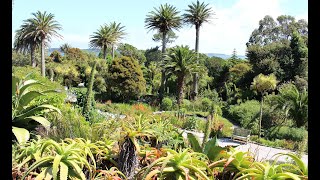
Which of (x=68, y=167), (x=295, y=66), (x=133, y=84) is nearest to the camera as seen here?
(x=68, y=167)

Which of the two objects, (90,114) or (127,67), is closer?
(90,114)

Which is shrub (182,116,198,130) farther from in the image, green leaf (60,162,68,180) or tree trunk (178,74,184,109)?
green leaf (60,162,68,180)

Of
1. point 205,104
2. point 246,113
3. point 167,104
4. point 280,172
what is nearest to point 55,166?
→ point 280,172

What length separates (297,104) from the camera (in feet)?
53.1

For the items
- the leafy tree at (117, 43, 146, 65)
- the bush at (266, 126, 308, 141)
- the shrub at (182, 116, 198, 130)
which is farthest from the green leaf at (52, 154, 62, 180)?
the leafy tree at (117, 43, 146, 65)

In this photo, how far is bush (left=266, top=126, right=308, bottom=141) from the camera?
1471 centimetres

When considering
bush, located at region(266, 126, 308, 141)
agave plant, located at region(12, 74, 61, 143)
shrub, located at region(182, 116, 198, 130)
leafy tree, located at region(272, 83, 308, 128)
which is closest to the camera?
agave plant, located at region(12, 74, 61, 143)

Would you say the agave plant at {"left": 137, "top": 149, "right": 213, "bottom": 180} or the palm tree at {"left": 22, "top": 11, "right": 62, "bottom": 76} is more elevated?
the palm tree at {"left": 22, "top": 11, "right": 62, "bottom": 76}

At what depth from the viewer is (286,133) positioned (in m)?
15.1

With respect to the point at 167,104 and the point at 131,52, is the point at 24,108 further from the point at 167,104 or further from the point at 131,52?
the point at 131,52

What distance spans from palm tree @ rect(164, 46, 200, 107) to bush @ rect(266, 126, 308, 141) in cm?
673

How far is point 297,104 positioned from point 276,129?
1.56 metres
